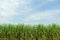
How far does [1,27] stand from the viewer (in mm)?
10828

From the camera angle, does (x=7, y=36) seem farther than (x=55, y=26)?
No

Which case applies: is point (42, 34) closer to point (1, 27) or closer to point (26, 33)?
point (26, 33)

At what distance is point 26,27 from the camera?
1096cm

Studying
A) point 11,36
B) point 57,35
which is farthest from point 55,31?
point 11,36

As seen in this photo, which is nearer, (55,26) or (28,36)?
(28,36)

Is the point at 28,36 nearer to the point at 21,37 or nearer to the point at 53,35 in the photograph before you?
the point at 21,37

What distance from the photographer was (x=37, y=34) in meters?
10.8

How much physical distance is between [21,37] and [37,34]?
2.40 feet

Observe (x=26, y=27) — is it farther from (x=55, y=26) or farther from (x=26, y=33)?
(x=55, y=26)

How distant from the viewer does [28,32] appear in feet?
35.1

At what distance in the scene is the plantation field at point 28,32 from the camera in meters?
10.5

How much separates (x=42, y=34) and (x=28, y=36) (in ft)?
2.11

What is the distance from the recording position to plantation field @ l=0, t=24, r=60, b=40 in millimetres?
10484

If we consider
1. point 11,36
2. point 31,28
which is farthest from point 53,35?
point 11,36
